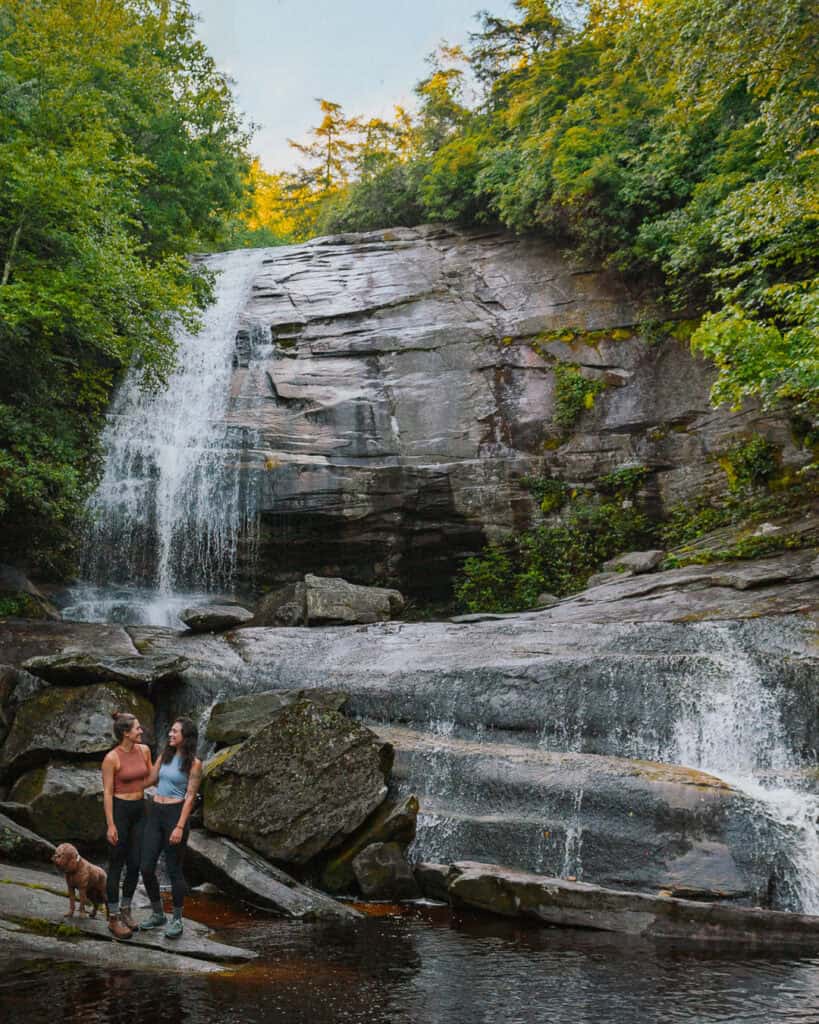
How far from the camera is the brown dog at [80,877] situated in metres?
6.55

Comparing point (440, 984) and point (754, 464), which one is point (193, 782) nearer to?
point (440, 984)

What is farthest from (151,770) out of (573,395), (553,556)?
(573,395)

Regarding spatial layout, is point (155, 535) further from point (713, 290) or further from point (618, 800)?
point (713, 290)

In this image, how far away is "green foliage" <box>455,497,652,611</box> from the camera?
18422 millimetres

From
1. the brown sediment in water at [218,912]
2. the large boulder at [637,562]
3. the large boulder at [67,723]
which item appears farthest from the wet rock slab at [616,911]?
the large boulder at [637,562]

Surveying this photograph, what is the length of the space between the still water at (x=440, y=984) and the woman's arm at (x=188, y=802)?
109cm

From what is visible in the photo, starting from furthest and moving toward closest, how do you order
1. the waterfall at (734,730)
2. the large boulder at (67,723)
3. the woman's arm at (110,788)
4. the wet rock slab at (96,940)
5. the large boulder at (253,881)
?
the large boulder at (67,723)
the waterfall at (734,730)
the large boulder at (253,881)
the woman's arm at (110,788)
the wet rock slab at (96,940)

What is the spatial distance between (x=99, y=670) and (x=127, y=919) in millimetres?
5368

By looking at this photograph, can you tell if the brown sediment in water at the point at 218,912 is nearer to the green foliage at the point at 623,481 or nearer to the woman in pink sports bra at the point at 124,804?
the woman in pink sports bra at the point at 124,804

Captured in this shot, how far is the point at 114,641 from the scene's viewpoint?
45.4 feet

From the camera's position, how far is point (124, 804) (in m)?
6.96

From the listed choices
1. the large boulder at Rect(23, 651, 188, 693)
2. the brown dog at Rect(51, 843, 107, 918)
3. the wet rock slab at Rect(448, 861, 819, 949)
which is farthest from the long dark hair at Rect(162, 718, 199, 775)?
the large boulder at Rect(23, 651, 188, 693)

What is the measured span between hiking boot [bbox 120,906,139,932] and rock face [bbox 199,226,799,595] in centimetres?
1164

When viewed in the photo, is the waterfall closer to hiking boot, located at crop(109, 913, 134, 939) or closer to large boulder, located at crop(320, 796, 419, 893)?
large boulder, located at crop(320, 796, 419, 893)
